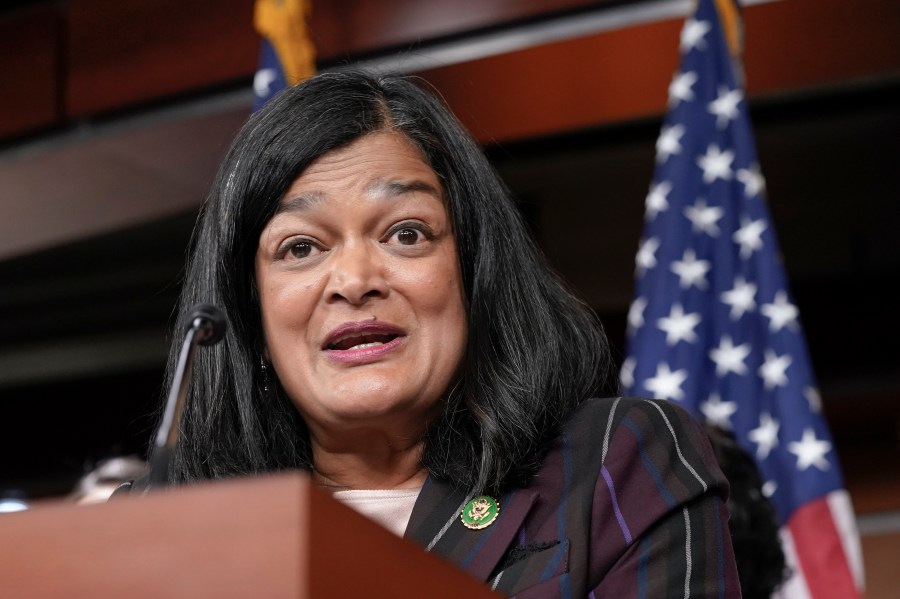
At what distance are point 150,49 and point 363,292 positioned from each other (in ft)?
12.4

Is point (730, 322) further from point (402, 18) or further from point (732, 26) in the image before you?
point (402, 18)

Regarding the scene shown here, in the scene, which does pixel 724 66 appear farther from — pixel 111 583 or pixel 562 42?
pixel 111 583

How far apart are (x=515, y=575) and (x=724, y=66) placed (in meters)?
2.40

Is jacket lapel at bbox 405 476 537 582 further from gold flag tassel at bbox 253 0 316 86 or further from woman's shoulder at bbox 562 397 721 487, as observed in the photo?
gold flag tassel at bbox 253 0 316 86

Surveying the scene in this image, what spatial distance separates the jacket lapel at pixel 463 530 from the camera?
1502mm

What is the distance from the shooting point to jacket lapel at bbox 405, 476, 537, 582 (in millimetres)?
1502

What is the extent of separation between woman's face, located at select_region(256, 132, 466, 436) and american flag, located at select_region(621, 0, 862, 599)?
1607 millimetres

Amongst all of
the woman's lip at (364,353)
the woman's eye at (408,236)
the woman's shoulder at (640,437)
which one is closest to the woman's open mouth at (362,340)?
the woman's lip at (364,353)

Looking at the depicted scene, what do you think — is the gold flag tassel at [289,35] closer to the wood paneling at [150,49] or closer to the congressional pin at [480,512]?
the wood paneling at [150,49]

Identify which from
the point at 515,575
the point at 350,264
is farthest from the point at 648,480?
the point at 350,264

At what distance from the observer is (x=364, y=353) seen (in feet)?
5.34

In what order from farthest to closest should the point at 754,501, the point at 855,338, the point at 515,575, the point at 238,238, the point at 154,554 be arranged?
the point at 855,338
the point at 754,501
the point at 238,238
the point at 515,575
the point at 154,554

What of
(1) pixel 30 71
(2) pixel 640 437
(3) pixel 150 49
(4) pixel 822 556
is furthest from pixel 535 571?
(1) pixel 30 71

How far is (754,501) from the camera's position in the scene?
2896 mm
